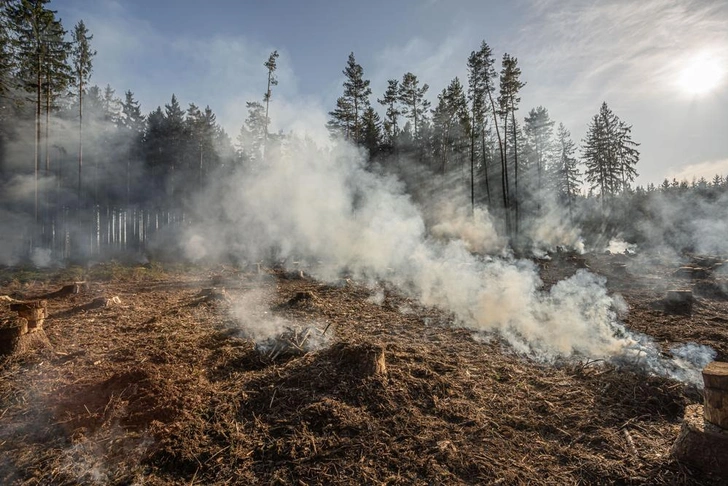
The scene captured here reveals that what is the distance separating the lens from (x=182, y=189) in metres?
36.2

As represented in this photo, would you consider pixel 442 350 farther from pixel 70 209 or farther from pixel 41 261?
pixel 70 209

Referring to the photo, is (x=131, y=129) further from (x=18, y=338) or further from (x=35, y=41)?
(x=18, y=338)

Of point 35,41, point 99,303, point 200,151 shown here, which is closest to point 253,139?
point 200,151

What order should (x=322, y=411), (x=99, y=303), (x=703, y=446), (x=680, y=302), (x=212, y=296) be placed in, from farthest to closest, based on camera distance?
(x=212, y=296) < (x=680, y=302) < (x=99, y=303) < (x=322, y=411) < (x=703, y=446)

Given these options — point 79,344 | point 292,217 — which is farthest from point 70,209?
point 79,344

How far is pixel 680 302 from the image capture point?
9.98 m

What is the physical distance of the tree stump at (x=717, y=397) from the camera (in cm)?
329

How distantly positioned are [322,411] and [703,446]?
4184mm

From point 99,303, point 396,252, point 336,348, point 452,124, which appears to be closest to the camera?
point 336,348

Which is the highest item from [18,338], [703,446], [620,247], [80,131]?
[80,131]

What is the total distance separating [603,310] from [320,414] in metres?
9.24

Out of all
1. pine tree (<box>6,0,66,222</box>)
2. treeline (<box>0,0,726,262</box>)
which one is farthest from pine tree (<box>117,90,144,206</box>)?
pine tree (<box>6,0,66,222</box>)

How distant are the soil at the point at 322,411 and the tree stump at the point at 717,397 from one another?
58cm

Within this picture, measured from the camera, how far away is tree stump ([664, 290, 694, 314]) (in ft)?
32.2
